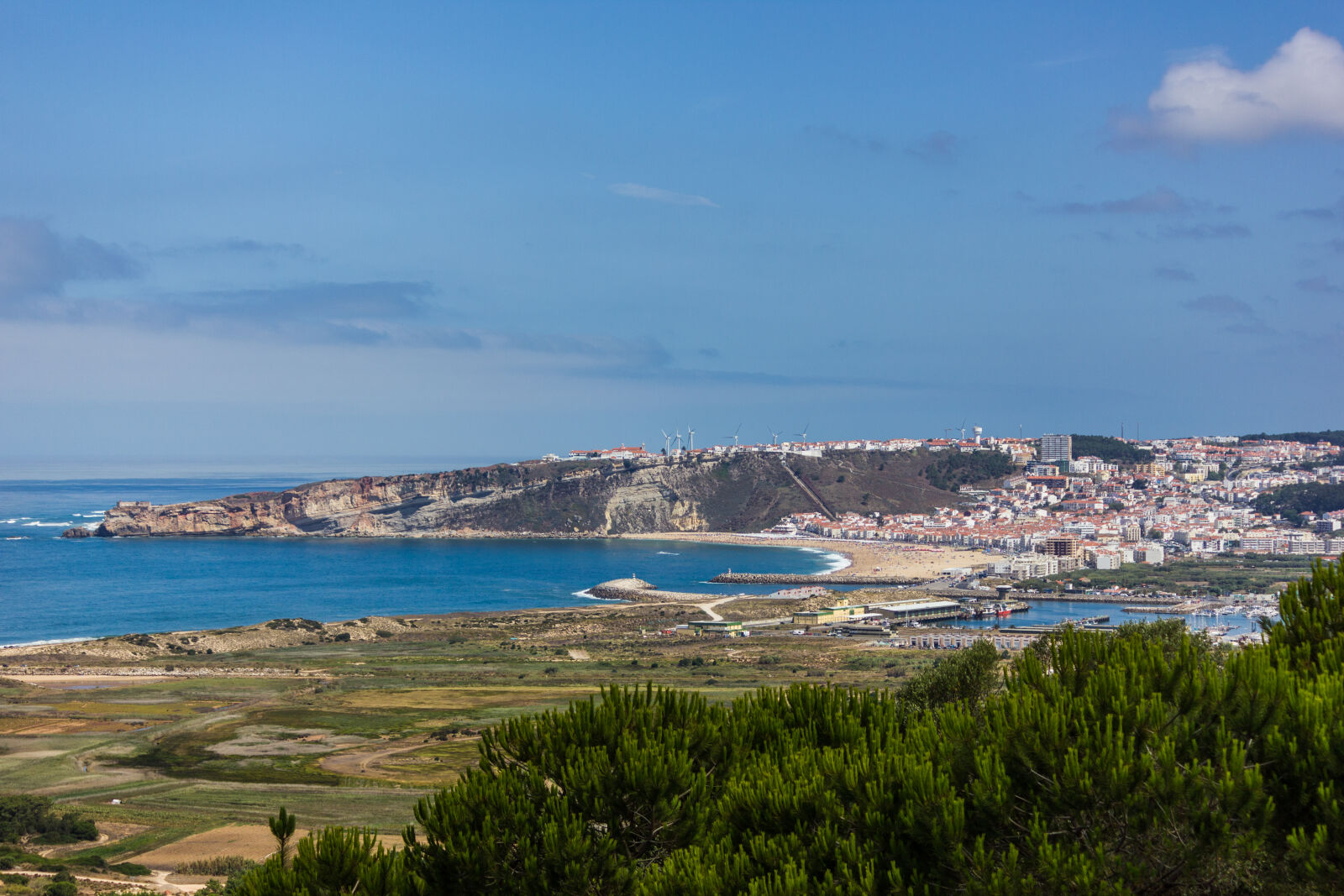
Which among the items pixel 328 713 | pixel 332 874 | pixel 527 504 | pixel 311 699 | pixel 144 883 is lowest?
pixel 311 699

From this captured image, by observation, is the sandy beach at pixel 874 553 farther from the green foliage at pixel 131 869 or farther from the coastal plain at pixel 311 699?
the green foliage at pixel 131 869

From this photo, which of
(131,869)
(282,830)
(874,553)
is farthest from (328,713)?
(874,553)

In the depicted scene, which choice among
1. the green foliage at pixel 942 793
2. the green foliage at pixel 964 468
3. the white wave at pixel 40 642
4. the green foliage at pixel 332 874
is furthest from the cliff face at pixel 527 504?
the green foliage at pixel 332 874

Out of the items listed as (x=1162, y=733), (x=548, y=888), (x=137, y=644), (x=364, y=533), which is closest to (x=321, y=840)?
(x=548, y=888)

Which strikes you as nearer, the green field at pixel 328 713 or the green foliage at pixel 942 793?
→ the green foliage at pixel 942 793

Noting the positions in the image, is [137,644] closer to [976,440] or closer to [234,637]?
[234,637]

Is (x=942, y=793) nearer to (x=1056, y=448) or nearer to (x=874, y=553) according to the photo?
Answer: (x=874, y=553)

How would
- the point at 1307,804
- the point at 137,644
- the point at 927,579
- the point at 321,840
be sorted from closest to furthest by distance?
the point at 1307,804 → the point at 321,840 → the point at 137,644 → the point at 927,579
